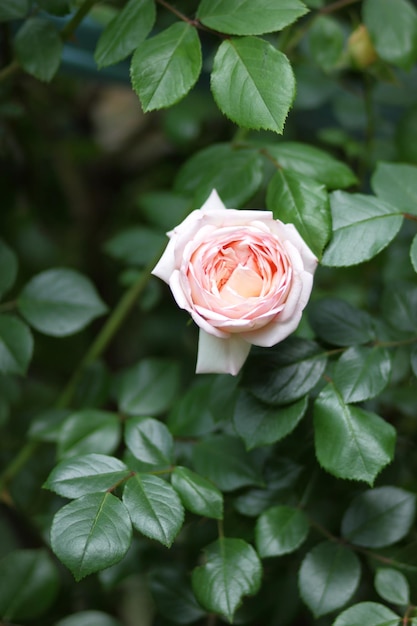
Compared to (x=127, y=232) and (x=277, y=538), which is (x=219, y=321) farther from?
(x=127, y=232)

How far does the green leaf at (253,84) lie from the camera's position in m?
0.62

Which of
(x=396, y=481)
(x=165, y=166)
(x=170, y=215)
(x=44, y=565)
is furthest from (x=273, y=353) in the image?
(x=165, y=166)

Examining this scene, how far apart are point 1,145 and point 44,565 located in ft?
2.28

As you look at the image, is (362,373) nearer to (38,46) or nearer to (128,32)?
(128,32)

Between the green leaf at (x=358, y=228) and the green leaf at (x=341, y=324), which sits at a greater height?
the green leaf at (x=358, y=228)

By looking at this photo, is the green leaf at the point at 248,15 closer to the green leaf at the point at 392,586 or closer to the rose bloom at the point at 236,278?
the rose bloom at the point at 236,278

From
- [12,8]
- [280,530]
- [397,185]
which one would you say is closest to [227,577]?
[280,530]

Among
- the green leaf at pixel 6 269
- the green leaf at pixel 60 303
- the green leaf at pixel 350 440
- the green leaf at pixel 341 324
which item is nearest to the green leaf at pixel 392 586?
the green leaf at pixel 350 440

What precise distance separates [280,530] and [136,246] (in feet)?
1.89

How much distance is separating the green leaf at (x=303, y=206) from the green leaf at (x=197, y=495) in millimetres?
242

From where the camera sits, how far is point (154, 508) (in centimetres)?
62

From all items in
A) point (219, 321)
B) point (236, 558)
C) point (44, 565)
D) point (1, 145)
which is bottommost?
point (44, 565)

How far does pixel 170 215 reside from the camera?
1.18 meters

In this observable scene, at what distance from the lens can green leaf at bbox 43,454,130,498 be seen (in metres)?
0.63
